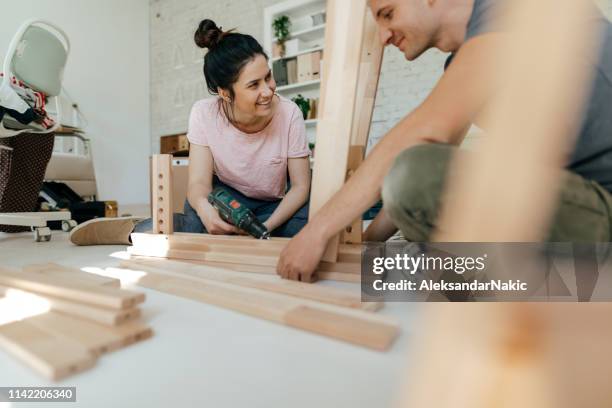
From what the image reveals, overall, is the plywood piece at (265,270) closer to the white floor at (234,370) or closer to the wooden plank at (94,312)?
the white floor at (234,370)

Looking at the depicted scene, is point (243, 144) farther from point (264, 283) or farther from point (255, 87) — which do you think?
point (264, 283)

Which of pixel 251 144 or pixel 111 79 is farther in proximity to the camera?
pixel 111 79

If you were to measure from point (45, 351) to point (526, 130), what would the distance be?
26.8 inches

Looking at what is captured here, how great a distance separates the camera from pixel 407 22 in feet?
2.78

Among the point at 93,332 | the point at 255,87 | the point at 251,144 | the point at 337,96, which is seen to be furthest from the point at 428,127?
the point at 251,144

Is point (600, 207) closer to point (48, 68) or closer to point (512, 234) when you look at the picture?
point (512, 234)

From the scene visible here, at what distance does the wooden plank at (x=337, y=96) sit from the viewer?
903 mm

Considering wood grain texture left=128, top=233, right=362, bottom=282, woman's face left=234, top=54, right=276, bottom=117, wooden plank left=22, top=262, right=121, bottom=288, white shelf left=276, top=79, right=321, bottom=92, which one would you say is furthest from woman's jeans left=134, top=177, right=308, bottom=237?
white shelf left=276, top=79, right=321, bottom=92

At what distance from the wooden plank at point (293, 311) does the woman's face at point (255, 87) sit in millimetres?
690

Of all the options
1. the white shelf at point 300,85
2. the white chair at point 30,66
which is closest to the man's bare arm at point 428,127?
the white chair at point 30,66

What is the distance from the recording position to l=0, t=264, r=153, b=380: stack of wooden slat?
22.1 inches

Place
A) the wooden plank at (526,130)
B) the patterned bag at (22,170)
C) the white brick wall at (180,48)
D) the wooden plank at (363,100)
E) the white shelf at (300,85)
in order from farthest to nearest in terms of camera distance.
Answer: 1. the white brick wall at (180,48)
2. the white shelf at (300,85)
3. the patterned bag at (22,170)
4. the wooden plank at (363,100)
5. the wooden plank at (526,130)

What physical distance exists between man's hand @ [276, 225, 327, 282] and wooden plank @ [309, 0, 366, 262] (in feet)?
0.26

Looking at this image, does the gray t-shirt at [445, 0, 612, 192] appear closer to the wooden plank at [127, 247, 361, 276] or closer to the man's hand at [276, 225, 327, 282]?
the man's hand at [276, 225, 327, 282]
